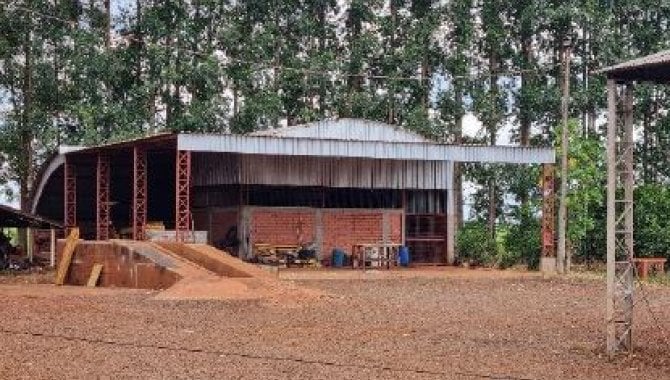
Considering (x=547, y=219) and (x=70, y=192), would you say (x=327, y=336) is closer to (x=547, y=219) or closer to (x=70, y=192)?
(x=547, y=219)

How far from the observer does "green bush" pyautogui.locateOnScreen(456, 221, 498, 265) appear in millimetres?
39653

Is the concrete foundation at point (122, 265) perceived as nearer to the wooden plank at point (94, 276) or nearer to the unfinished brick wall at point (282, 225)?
the wooden plank at point (94, 276)

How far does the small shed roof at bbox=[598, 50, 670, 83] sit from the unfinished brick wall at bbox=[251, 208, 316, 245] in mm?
20679

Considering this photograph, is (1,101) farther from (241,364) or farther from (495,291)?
(241,364)

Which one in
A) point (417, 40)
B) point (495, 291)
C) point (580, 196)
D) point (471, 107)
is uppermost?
point (417, 40)

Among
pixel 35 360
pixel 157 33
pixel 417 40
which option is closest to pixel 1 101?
pixel 157 33

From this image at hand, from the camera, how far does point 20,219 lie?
115 ft

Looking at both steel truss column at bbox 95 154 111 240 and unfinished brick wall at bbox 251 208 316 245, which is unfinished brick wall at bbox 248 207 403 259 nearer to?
unfinished brick wall at bbox 251 208 316 245

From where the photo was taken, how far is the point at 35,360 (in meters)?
12.7

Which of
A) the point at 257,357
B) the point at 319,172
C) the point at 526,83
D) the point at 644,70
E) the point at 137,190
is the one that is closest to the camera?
the point at 257,357

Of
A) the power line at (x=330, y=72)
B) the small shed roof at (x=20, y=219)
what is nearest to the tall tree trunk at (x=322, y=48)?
the power line at (x=330, y=72)

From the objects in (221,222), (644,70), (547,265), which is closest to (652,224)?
(547,265)

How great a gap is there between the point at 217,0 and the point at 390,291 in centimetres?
2717

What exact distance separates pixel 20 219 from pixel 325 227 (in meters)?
9.86
